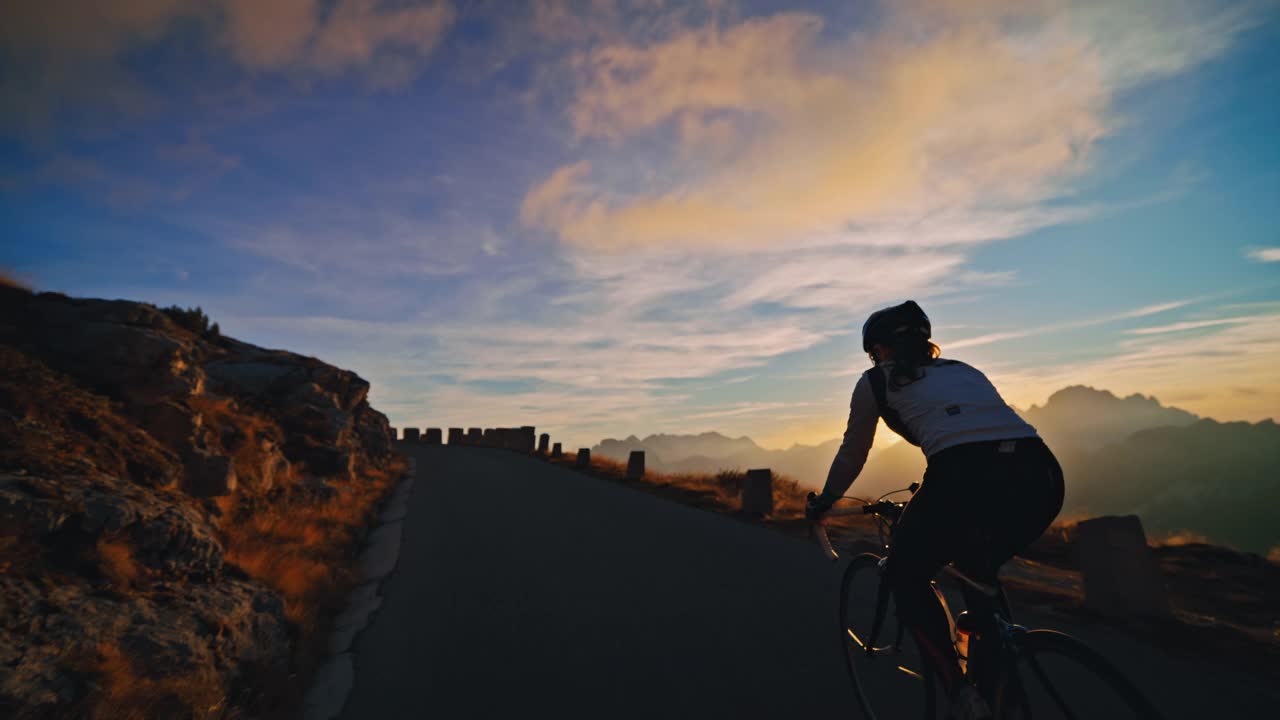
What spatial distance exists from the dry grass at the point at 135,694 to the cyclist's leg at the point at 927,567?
4.22 metres

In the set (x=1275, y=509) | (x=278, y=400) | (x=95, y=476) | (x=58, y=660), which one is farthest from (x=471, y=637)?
(x=1275, y=509)

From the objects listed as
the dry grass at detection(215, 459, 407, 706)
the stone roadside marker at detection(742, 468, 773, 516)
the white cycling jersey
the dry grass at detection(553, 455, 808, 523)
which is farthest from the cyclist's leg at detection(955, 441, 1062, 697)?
the stone roadside marker at detection(742, 468, 773, 516)

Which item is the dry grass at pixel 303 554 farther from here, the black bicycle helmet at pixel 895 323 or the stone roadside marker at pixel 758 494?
the stone roadside marker at pixel 758 494

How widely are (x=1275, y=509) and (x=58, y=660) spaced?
811 feet

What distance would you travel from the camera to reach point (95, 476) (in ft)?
16.1

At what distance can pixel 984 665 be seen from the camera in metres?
2.58

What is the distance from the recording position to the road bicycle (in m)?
2.31

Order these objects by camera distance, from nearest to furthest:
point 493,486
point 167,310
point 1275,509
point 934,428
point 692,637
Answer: point 934,428, point 692,637, point 493,486, point 167,310, point 1275,509

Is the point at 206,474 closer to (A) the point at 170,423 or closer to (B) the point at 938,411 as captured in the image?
(A) the point at 170,423

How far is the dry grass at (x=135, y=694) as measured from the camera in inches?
129

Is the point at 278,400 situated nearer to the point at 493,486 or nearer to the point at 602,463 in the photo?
the point at 493,486

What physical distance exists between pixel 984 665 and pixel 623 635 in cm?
355

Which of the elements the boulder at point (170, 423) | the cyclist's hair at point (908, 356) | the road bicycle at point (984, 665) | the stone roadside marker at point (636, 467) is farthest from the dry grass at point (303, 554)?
the stone roadside marker at point (636, 467)

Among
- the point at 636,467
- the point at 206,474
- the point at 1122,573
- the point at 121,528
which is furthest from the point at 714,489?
the point at 121,528
